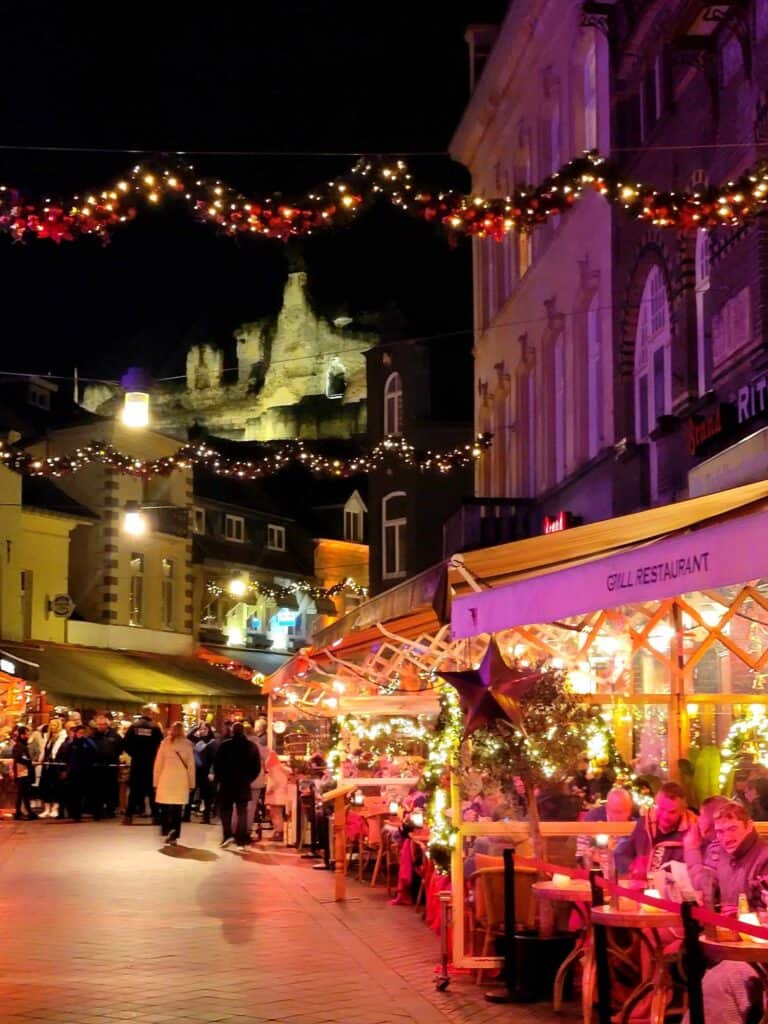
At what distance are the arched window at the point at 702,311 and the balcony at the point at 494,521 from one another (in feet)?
29.7

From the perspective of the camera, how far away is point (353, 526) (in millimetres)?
68188

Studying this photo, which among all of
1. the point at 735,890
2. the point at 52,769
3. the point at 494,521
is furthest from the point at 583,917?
the point at 52,769

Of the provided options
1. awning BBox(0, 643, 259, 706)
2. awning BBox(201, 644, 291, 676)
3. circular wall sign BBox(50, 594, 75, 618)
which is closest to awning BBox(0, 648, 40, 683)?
awning BBox(0, 643, 259, 706)

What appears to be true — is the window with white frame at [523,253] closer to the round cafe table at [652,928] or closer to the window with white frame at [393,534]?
the window with white frame at [393,534]

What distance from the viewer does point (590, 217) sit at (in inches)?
949

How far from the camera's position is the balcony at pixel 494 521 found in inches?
1103

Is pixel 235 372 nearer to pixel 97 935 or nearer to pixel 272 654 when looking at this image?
pixel 272 654

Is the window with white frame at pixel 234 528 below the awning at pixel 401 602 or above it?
above

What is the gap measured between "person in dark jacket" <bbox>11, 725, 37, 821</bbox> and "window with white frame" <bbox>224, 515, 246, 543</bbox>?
3069 cm

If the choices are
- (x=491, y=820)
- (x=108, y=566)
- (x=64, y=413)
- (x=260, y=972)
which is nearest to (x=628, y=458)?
(x=491, y=820)

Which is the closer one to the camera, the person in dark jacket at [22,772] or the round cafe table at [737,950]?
the round cafe table at [737,950]

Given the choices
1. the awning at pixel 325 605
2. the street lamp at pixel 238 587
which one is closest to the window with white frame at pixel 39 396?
the street lamp at pixel 238 587

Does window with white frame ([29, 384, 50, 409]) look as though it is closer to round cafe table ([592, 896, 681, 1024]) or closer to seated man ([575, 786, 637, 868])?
seated man ([575, 786, 637, 868])

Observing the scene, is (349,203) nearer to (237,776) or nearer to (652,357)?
(652,357)
